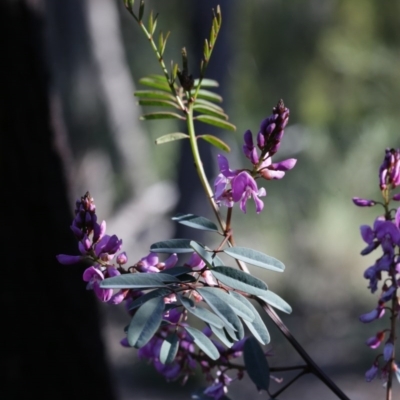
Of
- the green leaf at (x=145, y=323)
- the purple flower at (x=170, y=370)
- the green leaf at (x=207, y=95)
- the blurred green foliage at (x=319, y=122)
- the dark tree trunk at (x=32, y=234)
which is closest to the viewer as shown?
the green leaf at (x=145, y=323)

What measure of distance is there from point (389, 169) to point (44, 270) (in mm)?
1784

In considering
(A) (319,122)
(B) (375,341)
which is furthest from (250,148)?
(A) (319,122)

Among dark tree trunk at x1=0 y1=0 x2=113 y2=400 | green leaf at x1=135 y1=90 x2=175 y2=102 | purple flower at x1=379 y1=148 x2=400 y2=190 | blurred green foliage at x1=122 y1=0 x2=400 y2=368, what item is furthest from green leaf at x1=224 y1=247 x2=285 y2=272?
blurred green foliage at x1=122 y1=0 x2=400 y2=368

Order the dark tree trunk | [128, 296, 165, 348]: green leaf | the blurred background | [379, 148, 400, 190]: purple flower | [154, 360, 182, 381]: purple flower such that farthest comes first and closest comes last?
the blurred background < the dark tree trunk < [154, 360, 182, 381]: purple flower < [379, 148, 400, 190]: purple flower < [128, 296, 165, 348]: green leaf

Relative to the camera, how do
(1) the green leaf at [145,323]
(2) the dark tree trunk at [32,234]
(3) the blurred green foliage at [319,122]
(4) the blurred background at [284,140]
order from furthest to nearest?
(3) the blurred green foliage at [319,122], (4) the blurred background at [284,140], (2) the dark tree trunk at [32,234], (1) the green leaf at [145,323]

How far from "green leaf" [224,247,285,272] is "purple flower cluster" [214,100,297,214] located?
3 centimetres

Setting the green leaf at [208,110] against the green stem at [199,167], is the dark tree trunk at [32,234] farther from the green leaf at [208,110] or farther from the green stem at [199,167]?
the green stem at [199,167]

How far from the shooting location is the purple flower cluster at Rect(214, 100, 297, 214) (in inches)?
23.4

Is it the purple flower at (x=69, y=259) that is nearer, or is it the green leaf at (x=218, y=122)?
the purple flower at (x=69, y=259)

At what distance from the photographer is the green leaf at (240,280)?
22.6 inches

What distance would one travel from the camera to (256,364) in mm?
677

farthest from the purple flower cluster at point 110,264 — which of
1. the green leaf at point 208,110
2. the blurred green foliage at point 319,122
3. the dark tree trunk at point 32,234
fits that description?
the blurred green foliage at point 319,122

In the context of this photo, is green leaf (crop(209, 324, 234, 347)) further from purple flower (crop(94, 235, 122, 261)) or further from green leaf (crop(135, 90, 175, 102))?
green leaf (crop(135, 90, 175, 102))

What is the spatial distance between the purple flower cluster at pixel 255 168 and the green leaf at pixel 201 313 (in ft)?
0.31
